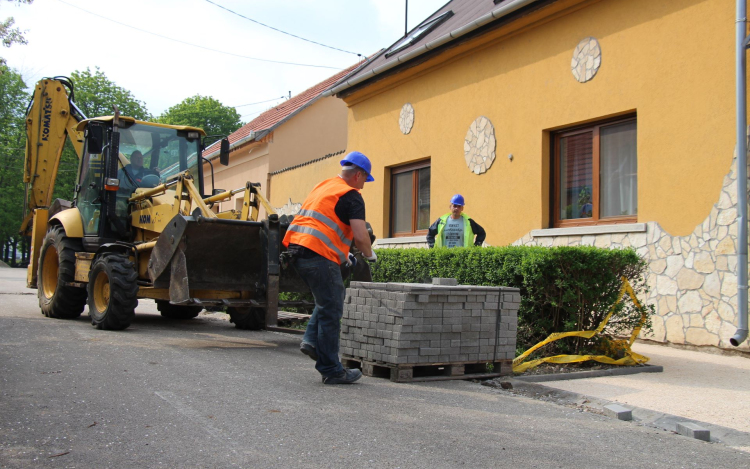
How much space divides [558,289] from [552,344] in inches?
23.7

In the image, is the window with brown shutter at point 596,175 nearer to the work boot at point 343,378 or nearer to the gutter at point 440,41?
the gutter at point 440,41

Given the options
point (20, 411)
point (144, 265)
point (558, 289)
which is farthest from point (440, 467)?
point (144, 265)

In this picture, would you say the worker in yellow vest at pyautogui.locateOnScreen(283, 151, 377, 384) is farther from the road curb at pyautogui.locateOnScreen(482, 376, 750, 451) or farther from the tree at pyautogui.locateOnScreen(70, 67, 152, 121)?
the tree at pyautogui.locateOnScreen(70, 67, 152, 121)

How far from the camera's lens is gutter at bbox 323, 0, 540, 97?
34.8 feet

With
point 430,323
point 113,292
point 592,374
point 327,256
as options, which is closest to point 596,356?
point 592,374

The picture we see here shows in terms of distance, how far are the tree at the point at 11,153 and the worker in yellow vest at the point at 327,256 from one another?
165 ft

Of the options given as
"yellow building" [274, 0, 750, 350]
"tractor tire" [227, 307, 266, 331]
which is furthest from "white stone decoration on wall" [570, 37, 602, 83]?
"tractor tire" [227, 307, 266, 331]

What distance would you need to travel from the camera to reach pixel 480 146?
11.6 m

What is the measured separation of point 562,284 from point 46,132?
364 inches

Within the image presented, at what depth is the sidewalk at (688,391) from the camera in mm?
4902

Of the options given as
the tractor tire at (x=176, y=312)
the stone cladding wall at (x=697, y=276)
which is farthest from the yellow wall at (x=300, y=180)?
the stone cladding wall at (x=697, y=276)

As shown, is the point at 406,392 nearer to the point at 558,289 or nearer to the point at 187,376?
the point at 187,376

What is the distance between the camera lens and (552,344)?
23.7ft

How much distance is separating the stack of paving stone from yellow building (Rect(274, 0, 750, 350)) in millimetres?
3031
